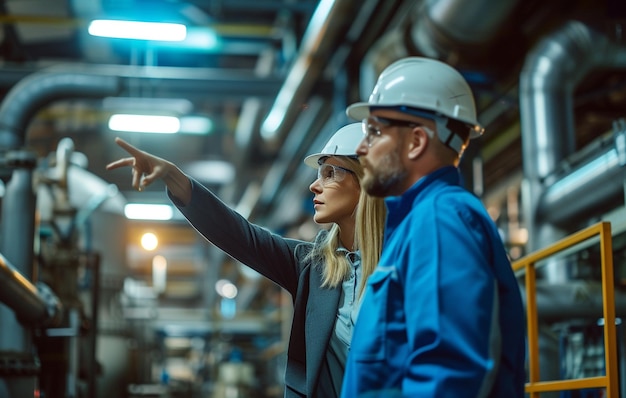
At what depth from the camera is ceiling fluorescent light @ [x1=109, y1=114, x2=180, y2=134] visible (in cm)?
1167

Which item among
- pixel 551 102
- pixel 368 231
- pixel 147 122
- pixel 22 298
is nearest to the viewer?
pixel 368 231

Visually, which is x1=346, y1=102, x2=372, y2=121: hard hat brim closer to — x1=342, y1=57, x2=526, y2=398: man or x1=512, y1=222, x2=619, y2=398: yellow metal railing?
x1=342, y1=57, x2=526, y2=398: man

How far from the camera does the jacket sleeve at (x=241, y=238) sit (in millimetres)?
2875

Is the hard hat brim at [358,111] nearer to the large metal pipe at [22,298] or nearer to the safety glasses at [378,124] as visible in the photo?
the safety glasses at [378,124]

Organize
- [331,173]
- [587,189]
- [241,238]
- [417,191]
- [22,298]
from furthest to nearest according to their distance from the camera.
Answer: [22,298]
[587,189]
[331,173]
[241,238]
[417,191]

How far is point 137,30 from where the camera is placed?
9352 mm

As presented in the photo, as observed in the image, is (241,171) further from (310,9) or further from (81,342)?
(81,342)

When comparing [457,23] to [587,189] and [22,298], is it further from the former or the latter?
[22,298]

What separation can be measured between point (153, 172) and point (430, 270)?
3.56ft

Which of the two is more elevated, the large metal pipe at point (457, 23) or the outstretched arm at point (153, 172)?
the large metal pipe at point (457, 23)

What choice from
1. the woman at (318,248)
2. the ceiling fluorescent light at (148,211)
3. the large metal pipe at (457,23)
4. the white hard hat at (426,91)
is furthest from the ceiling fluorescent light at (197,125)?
the white hard hat at (426,91)

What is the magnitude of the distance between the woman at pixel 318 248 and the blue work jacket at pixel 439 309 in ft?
1.80

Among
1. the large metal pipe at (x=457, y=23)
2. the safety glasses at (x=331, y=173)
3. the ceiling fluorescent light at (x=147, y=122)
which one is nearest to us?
the safety glasses at (x=331, y=173)

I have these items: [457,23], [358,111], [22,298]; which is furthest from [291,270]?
[22,298]
